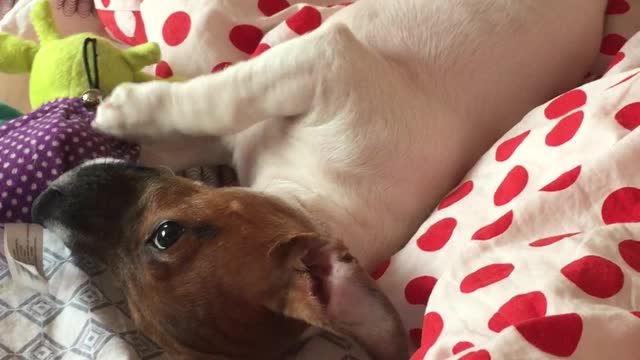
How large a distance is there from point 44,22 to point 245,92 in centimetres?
57

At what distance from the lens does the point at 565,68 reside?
1886 mm

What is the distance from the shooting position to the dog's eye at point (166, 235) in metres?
1.34

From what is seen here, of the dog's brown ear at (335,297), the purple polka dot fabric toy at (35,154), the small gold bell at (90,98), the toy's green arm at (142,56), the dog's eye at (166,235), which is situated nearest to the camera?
the dog's brown ear at (335,297)

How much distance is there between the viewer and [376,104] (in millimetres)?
1637


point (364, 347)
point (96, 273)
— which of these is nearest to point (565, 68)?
point (364, 347)

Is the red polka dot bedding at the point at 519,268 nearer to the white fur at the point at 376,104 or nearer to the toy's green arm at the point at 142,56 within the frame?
the white fur at the point at 376,104

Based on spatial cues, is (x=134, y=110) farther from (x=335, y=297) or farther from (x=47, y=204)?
(x=335, y=297)

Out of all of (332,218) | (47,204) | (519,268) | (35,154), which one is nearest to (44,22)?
(35,154)

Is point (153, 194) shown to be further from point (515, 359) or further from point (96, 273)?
point (515, 359)

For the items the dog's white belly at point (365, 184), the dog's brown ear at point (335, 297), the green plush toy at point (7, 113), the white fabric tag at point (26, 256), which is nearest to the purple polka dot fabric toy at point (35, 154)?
the white fabric tag at point (26, 256)

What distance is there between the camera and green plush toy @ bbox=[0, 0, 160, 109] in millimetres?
1697

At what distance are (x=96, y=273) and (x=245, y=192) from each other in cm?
32

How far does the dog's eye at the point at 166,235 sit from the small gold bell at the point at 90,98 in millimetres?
465

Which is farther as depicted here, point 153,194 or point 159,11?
point 159,11
